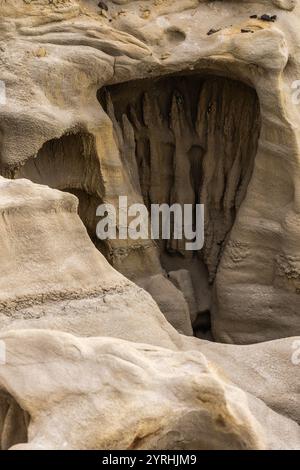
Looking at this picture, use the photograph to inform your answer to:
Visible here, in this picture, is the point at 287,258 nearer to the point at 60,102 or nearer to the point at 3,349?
the point at 60,102

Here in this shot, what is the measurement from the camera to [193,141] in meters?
3.89

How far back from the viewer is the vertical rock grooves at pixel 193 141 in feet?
12.3

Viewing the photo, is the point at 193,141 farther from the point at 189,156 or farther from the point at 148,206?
the point at 148,206

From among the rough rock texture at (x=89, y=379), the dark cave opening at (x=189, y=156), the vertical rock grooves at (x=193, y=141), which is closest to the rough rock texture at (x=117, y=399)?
the rough rock texture at (x=89, y=379)

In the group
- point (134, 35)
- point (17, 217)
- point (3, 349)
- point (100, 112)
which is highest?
point (134, 35)

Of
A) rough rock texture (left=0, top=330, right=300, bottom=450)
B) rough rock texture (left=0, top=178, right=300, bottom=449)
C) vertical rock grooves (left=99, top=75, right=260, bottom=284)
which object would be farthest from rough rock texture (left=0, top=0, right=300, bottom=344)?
rough rock texture (left=0, top=330, right=300, bottom=450)

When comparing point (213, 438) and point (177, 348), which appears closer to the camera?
point (213, 438)

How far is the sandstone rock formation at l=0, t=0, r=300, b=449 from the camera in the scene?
182 cm

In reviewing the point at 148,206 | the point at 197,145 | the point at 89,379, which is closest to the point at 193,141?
the point at 197,145

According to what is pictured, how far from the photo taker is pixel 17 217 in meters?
2.46

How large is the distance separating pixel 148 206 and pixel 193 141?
407 mm

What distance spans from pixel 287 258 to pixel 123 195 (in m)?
0.83

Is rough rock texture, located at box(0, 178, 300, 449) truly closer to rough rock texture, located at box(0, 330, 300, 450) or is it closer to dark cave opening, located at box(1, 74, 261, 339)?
rough rock texture, located at box(0, 330, 300, 450)

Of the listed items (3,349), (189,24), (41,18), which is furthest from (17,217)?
(189,24)
